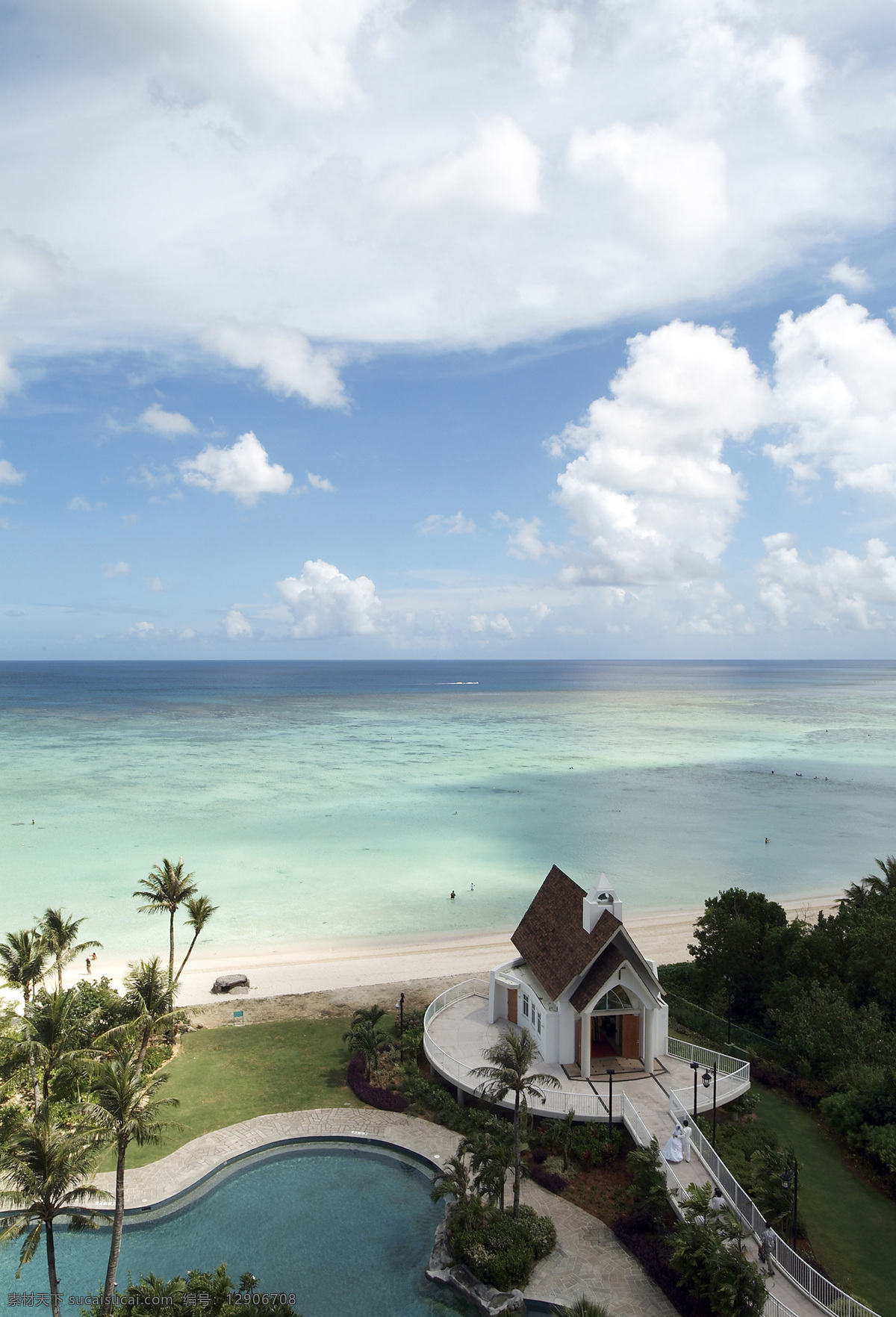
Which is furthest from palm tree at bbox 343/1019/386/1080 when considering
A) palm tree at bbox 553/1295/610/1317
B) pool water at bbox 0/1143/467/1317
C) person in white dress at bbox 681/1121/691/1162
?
palm tree at bbox 553/1295/610/1317

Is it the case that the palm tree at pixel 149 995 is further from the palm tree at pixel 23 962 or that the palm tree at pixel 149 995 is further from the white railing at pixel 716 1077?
the white railing at pixel 716 1077

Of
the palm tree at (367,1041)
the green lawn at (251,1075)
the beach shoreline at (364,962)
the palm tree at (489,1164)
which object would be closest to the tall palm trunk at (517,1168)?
the palm tree at (489,1164)

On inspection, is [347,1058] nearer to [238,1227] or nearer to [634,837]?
[238,1227]

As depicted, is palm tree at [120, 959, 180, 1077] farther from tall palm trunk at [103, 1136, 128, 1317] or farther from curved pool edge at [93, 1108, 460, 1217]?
tall palm trunk at [103, 1136, 128, 1317]

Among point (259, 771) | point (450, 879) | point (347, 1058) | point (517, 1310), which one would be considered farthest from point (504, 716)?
point (517, 1310)

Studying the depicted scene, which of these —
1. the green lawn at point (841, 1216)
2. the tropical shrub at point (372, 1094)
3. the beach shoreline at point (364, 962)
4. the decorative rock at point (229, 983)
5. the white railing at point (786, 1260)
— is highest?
the white railing at point (786, 1260)

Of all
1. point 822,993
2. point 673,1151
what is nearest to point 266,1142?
point 673,1151
